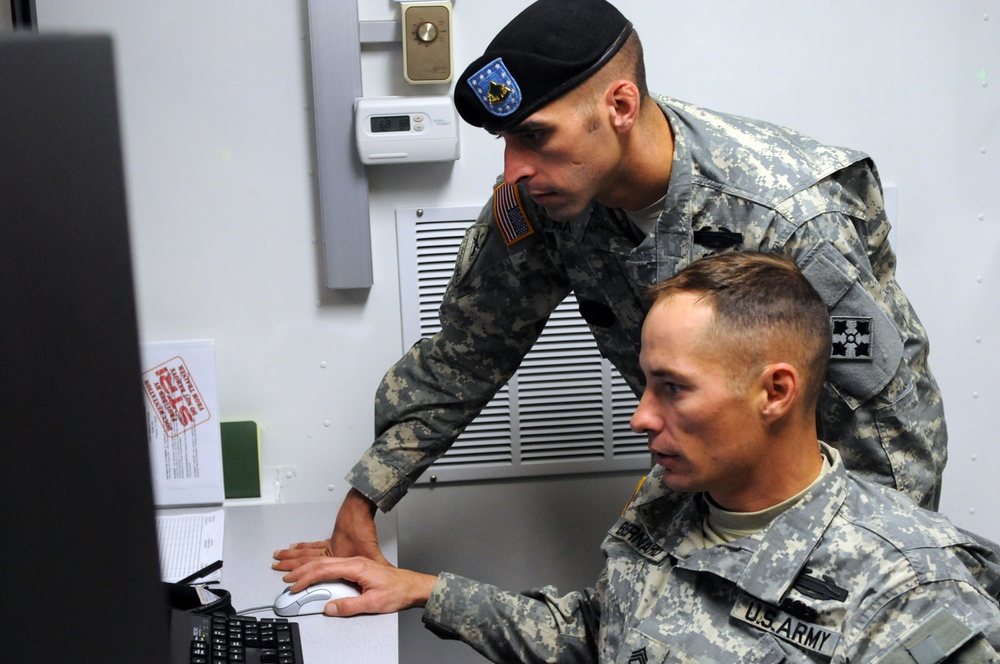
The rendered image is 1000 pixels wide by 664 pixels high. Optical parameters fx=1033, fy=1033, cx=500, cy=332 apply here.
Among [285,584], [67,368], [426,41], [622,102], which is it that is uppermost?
[426,41]

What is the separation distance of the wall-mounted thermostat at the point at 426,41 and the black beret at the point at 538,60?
546 mm

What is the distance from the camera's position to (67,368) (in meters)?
0.26

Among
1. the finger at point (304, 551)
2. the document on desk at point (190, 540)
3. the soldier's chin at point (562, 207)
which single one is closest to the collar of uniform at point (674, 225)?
the soldier's chin at point (562, 207)

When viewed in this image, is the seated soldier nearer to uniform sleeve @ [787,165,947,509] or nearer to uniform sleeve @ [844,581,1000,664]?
uniform sleeve @ [844,581,1000,664]

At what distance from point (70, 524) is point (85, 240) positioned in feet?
0.24

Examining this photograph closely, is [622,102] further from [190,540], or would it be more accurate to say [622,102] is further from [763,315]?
[190,540]

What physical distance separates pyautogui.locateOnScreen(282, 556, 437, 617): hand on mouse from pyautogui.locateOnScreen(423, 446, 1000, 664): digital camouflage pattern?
170mm

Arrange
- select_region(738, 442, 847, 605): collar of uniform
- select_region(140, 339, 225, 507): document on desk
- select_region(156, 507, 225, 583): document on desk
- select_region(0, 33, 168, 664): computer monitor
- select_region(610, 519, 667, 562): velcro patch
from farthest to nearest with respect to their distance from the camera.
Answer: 1. select_region(140, 339, 225, 507): document on desk
2. select_region(156, 507, 225, 583): document on desk
3. select_region(610, 519, 667, 562): velcro patch
4. select_region(738, 442, 847, 605): collar of uniform
5. select_region(0, 33, 168, 664): computer monitor

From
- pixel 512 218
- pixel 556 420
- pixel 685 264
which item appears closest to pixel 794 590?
pixel 685 264

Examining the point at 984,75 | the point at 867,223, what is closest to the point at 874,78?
the point at 984,75

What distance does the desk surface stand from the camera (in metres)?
1.27

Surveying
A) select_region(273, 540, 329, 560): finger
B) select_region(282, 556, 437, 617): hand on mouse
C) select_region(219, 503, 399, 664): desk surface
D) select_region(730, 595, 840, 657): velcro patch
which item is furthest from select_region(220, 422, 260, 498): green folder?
select_region(730, 595, 840, 657): velcro patch

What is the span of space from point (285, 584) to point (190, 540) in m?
0.25

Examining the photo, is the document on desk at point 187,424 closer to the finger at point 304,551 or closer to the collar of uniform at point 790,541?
the finger at point 304,551
